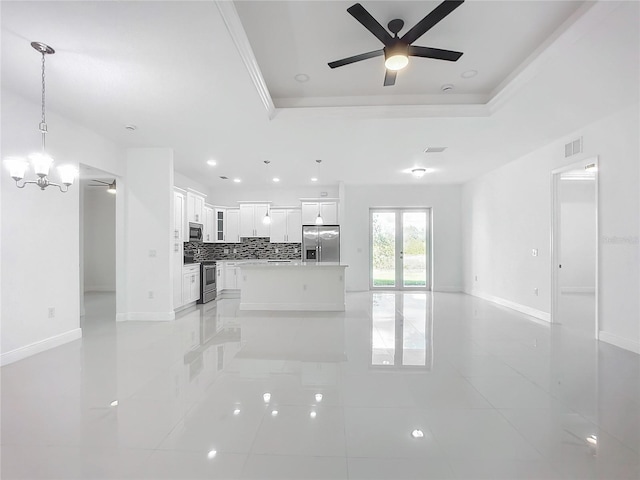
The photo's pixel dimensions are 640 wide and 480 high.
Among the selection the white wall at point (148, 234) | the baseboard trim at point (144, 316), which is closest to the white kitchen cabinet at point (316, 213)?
the white wall at point (148, 234)

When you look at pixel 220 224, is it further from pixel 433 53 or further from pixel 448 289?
pixel 433 53

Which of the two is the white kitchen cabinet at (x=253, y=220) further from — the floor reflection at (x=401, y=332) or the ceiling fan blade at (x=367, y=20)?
the ceiling fan blade at (x=367, y=20)

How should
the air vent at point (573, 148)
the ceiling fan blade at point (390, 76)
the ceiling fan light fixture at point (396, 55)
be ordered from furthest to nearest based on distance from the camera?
the air vent at point (573, 148)
the ceiling fan blade at point (390, 76)
the ceiling fan light fixture at point (396, 55)

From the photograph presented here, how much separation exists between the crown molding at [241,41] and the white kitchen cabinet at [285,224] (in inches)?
207

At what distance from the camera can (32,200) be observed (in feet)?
13.0

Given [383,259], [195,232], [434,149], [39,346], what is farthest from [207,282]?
[434,149]

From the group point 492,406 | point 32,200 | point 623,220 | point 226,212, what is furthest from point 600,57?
point 226,212

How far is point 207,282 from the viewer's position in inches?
296

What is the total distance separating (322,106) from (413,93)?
1.20 m

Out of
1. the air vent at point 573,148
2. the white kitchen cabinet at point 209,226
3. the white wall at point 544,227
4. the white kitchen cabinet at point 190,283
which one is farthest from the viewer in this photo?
the white kitchen cabinet at point 209,226

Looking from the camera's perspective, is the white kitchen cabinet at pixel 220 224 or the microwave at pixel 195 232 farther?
the white kitchen cabinet at pixel 220 224

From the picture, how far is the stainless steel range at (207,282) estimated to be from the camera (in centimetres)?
734

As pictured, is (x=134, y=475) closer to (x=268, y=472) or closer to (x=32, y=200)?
(x=268, y=472)

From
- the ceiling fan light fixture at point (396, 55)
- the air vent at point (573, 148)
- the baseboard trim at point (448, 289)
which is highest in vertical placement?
the ceiling fan light fixture at point (396, 55)
